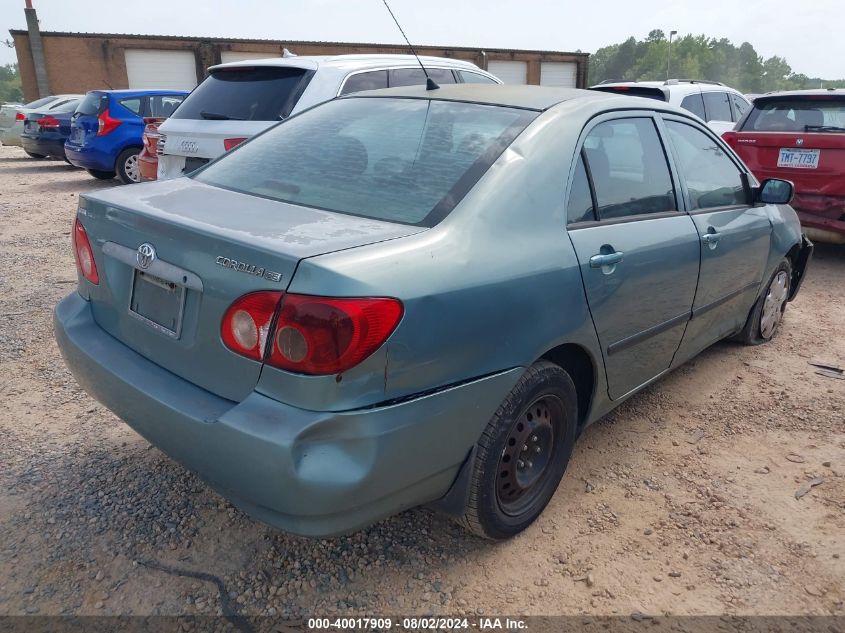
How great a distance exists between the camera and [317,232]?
79.7 inches

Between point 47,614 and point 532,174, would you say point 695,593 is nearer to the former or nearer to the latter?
point 532,174

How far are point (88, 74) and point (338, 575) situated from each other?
3159 cm

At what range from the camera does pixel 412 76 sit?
6371 mm

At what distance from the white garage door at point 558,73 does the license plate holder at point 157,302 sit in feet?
117

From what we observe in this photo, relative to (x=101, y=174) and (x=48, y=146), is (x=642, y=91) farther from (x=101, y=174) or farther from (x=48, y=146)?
(x=48, y=146)

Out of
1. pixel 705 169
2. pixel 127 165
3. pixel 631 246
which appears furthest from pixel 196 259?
pixel 127 165

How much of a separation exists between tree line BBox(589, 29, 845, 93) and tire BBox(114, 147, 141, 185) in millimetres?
96519

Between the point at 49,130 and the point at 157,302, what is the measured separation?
14074 mm

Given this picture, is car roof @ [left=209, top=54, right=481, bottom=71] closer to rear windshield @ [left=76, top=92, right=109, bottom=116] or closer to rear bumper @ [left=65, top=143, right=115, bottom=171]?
rear bumper @ [left=65, top=143, right=115, bottom=171]

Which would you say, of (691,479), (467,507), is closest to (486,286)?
(467,507)

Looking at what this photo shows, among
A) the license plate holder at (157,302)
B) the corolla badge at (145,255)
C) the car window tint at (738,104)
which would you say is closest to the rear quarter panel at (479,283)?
the license plate holder at (157,302)

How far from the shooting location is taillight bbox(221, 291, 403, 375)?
1772 millimetres

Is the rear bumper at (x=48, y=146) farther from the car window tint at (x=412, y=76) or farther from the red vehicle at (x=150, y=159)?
the car window tint at (x=412, y=76)

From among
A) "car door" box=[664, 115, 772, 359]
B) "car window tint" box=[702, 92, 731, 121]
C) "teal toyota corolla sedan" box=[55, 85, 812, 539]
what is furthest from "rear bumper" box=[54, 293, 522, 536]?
"car window tint" box=[702, 92, 731, 121]
